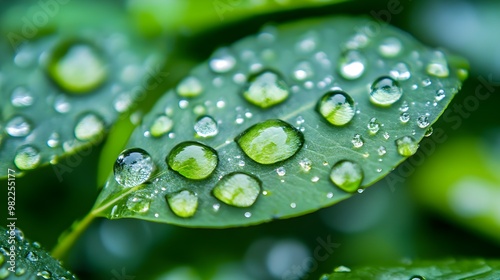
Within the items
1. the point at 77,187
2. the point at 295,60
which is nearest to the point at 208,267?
the point at 77,187

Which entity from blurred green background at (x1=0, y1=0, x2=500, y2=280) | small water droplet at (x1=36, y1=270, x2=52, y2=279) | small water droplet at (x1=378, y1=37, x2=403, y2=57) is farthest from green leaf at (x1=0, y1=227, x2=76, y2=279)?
small water droplet at (x1=378, y1=37, x2=403, y2=57)

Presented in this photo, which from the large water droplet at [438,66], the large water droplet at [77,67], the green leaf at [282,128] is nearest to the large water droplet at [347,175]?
the green leaf at [282,128]

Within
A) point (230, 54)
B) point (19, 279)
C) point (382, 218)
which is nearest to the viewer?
point (19, 279)

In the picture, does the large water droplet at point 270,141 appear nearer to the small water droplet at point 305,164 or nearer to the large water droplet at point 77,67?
the small water droplet at point 305,164

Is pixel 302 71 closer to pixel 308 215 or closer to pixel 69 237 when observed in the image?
pixel 308 215

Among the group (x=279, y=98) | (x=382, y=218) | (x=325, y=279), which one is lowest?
(x=382, y=218)

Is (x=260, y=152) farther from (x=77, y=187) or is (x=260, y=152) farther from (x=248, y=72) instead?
(x=77, y=187)

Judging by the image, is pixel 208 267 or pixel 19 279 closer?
pixel 19 279
